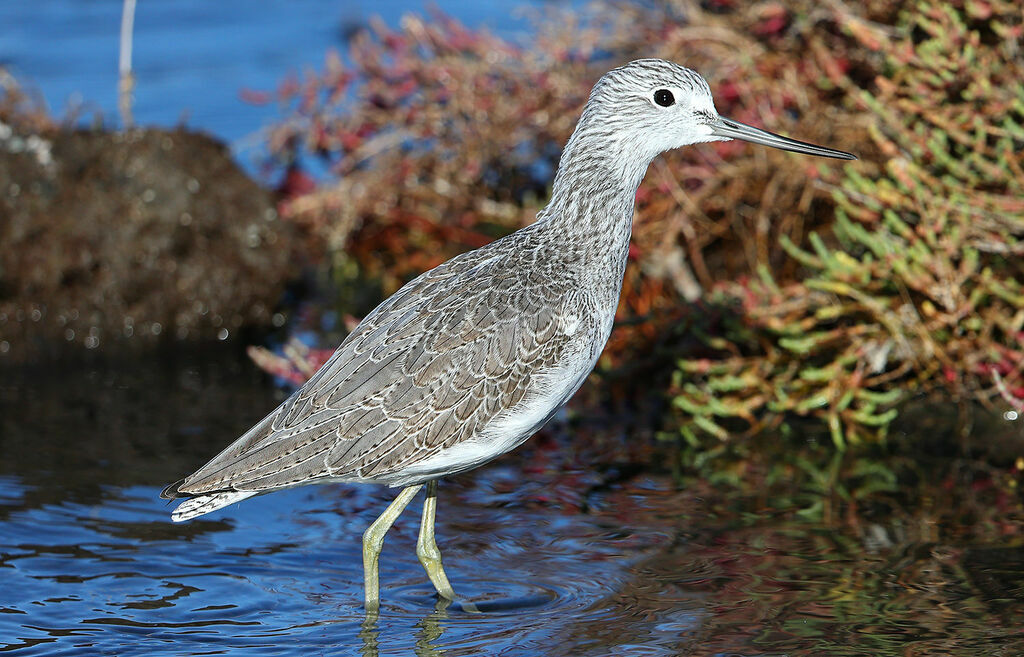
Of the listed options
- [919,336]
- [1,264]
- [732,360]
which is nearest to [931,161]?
[919,336]

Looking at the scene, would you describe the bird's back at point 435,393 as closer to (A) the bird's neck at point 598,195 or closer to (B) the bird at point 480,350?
(B) the bird at point 480,350

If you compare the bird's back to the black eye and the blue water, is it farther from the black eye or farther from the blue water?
the blue water

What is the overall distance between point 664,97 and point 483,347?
1290 mm

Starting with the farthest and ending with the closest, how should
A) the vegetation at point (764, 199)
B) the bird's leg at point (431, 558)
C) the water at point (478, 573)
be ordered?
the vegetation at point (764, 199) → the bird's leg at point (431, 558) → the water at point (478, 573)

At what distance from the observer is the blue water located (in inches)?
474

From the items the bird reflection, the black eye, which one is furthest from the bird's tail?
the black eye

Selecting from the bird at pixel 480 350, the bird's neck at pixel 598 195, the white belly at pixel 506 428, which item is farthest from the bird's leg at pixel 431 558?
the bird's neck at pixel 598 195

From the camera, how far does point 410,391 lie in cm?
513

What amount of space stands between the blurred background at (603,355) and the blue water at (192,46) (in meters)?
1.98

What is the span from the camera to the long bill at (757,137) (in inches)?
216

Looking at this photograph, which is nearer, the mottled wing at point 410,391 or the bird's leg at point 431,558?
the mottled wing at point 410,391

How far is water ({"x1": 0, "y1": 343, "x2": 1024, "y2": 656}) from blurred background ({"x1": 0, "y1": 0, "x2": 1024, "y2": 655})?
18mm

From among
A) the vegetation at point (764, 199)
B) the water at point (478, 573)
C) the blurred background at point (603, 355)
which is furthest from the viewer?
the vegetation at point (764, 199)

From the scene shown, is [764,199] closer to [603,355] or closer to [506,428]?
[603,355]
